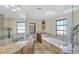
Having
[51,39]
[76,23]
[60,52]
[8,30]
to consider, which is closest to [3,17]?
[8,30]

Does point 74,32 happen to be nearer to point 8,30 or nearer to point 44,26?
point 44,26


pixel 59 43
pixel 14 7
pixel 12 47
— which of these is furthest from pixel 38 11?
pixel 12 47

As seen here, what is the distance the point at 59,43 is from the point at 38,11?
0.89 meters

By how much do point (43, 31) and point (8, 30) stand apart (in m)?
0.81

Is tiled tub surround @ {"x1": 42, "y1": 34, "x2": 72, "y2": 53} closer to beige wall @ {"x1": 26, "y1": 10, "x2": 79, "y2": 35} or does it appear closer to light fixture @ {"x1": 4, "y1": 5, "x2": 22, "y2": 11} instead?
beige wall @ {"x1": 26, "y1": 10, "x2": 79, "y2": 35}

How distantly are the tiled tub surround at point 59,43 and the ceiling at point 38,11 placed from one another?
0.51 m

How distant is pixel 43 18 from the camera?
8.38ft

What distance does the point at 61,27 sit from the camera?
2.57m

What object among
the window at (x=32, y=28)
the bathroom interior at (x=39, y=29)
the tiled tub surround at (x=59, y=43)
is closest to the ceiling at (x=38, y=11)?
the bathroom interior at (x=39, y=29)

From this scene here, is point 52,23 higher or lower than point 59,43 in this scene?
higher

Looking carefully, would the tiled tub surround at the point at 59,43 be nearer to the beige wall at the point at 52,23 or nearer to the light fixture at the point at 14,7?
the beige wall at the point at 52,23

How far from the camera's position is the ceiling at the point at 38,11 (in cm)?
227

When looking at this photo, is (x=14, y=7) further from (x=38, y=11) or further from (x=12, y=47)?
(x=12, y=47)

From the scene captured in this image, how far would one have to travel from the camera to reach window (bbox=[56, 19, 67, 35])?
2.48m
